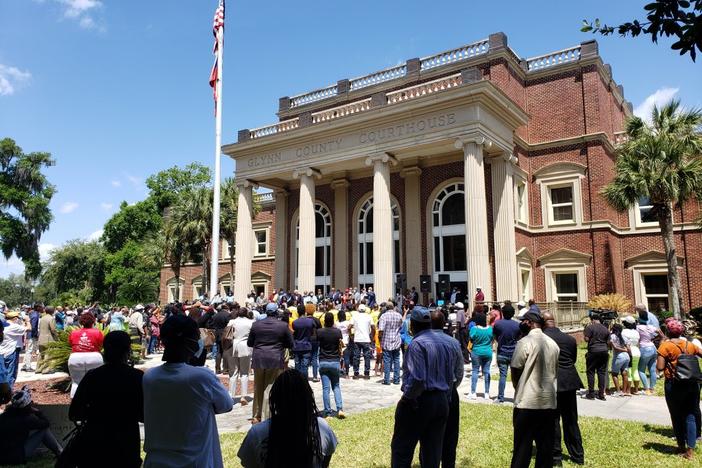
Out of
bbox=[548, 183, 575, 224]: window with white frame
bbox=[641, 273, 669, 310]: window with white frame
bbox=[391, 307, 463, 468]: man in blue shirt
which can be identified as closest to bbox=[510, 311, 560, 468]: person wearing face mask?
bbox=[391, 307, 463, 468]: man in blue shirt

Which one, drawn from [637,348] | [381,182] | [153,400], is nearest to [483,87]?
[381,182]

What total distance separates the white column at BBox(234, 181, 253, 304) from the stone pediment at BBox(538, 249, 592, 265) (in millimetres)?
15213

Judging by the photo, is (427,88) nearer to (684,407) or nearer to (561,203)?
(561,203)

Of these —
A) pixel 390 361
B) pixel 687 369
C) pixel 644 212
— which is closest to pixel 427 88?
pixel 644 212

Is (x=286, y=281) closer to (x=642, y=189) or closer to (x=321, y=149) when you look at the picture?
(x=321, y=149)

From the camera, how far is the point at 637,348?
10.4 metres

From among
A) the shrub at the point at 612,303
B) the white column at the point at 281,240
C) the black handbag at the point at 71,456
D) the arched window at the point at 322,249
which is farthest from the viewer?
the white column at the point at 281,240

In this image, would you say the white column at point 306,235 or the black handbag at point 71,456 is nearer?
the black handbag at point 71,456

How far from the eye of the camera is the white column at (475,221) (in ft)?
62.6

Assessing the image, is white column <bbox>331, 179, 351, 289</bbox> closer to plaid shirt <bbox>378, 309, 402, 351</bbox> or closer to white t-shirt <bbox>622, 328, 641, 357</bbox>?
plaid shirt <bbox>378, 309, 402, 351</bbox>

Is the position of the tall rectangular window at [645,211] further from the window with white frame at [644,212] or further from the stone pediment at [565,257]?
the stone pediment at [565,257]

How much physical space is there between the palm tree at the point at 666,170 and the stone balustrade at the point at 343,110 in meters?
11.4

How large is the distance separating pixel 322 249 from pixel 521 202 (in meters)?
11.6

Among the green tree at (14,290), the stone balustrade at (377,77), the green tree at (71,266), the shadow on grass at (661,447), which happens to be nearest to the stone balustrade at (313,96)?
the stone balustrade at (377,77)
